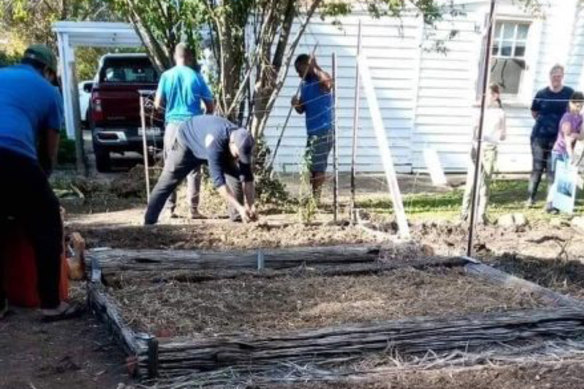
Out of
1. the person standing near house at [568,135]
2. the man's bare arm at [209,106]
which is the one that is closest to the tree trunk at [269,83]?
the man's bare arm at [209,106]

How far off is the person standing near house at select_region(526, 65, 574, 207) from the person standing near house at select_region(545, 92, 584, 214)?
0.42 meters

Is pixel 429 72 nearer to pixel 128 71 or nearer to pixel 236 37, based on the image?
pixel 236 37

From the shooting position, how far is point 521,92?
13398 mm

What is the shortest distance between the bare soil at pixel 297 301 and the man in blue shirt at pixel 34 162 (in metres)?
0.54

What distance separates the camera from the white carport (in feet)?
38.8

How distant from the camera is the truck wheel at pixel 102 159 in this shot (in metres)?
11.9

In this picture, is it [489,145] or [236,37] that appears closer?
[489,145]

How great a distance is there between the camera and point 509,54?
1314 cm

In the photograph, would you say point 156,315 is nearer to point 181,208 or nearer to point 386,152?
point 386,152

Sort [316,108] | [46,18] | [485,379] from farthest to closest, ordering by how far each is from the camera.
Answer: [46,18]
[316,108]
[485,379]

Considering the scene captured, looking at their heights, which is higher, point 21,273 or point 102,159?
point 21,273

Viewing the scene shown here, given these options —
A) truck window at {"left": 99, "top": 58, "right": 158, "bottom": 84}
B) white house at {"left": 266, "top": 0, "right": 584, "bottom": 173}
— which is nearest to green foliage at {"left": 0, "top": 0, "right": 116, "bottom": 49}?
truck window at {"left": 99, "top": 58, "right": 158, "bottom": 84}

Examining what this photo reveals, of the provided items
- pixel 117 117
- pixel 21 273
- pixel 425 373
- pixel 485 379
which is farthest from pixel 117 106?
pixel 485 379

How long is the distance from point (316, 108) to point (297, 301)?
4.21 metres
